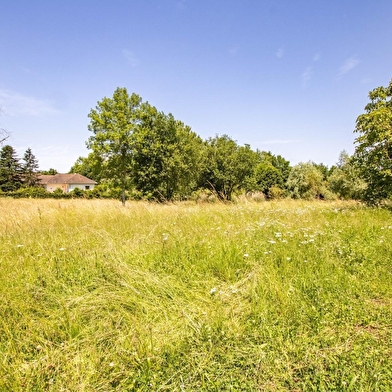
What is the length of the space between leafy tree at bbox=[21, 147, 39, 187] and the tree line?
4292 centimetres

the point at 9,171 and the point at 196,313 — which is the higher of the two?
the point at 9,171

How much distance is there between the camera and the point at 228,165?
1000 inches

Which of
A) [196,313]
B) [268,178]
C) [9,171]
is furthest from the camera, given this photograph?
[9,171]

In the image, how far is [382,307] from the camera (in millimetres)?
2434

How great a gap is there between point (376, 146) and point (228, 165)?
57.0 feet

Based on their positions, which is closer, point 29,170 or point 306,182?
point 306,182

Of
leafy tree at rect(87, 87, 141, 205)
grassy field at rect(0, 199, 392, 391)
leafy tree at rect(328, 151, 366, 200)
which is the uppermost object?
leafy tree at rect(87, 87, 141, 205)

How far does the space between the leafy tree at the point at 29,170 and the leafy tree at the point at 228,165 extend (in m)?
49.6

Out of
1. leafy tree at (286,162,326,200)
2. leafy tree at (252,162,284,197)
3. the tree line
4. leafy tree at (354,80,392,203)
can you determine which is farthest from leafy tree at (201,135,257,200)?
leafy tree at (252,162,284,197)

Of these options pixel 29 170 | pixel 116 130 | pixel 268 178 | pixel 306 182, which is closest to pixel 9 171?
pixel 29 170

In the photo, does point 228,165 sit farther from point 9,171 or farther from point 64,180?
point 64,180

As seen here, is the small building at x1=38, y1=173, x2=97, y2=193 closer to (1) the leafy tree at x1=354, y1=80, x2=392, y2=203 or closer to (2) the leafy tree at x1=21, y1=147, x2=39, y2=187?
(2) the leafy tree at x1=21, y1=147, x2=39, y2=187

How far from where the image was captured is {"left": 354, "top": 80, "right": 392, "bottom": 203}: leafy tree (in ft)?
26.0

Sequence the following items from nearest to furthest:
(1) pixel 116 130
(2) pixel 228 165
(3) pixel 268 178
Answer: (1) pixel 116 130 < (2) pixel 228 165 < (3) pixel 268 178
